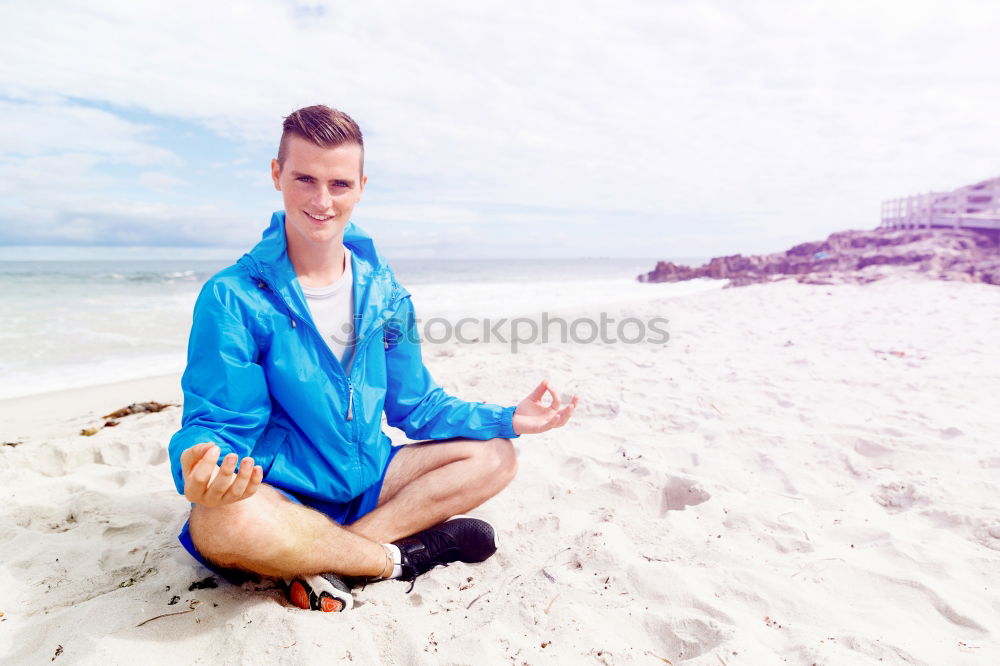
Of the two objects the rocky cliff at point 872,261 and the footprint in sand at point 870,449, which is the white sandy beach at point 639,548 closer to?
the footprint in sand at point 870,449

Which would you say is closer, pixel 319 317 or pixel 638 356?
pixel 319 317

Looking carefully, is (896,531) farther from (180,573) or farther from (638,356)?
(638,356)

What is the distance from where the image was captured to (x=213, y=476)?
1723mm

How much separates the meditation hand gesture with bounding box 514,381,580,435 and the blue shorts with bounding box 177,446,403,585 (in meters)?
0.58

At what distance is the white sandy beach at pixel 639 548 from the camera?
1890 mm

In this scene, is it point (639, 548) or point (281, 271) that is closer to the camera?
point (281, 271)

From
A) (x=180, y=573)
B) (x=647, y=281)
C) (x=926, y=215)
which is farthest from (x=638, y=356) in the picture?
(x=926, y=215)

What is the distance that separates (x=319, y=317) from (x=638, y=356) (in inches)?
182

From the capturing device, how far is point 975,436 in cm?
365

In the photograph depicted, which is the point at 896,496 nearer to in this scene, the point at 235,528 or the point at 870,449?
the point at 870,449

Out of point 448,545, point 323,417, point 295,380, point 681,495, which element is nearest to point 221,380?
point 295,380

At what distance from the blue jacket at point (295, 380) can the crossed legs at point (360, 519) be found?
107 millimetres

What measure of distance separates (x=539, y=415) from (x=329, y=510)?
0.98 meters

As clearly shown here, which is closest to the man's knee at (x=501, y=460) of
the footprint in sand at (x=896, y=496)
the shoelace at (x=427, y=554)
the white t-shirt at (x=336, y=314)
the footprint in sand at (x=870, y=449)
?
the shoelace at (x=427, y=554)
